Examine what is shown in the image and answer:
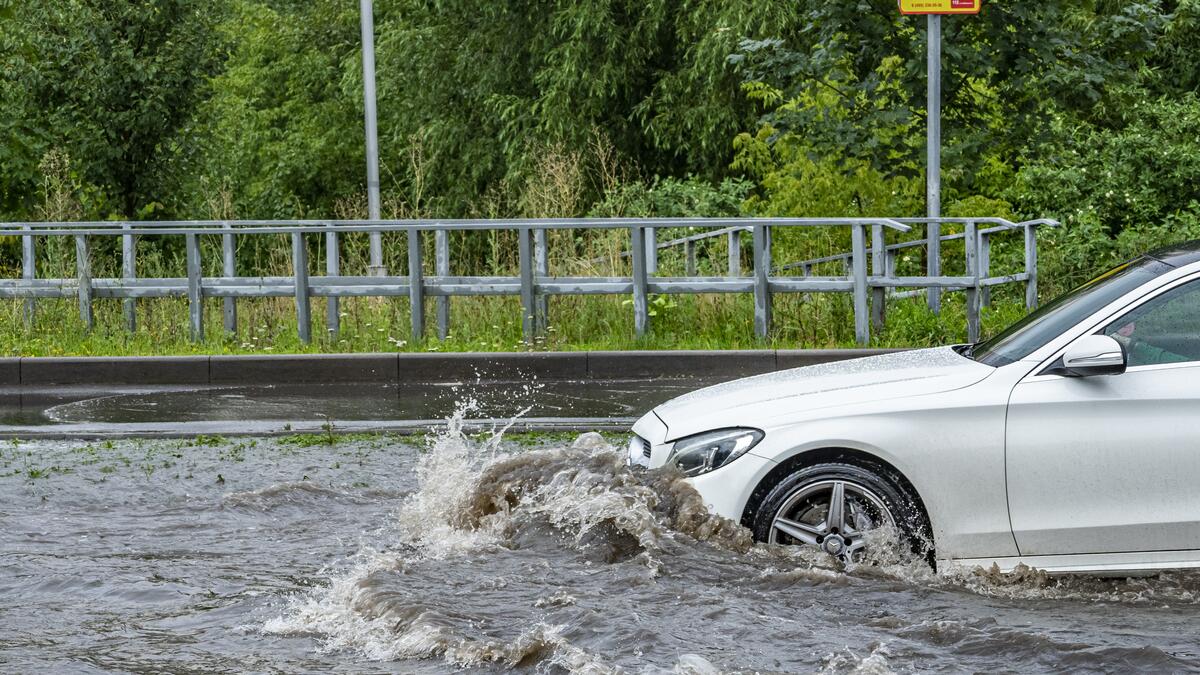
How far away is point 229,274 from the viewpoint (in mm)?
18297

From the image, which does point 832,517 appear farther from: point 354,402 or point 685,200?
point 685,200

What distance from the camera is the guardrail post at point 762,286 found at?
1536cm

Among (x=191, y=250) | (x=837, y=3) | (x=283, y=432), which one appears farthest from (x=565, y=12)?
(x=283, y=432)

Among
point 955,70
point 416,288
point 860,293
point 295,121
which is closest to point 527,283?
point 416,288

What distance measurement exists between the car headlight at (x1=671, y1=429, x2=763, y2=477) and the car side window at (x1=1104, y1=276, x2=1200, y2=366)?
1.39 meters

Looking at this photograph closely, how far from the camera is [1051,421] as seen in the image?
6.06 m

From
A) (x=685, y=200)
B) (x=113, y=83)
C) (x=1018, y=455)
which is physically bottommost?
(x=1018, y=455)

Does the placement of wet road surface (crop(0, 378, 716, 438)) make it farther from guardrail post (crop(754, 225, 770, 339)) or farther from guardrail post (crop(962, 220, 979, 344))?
guardrail post (crop(962, 220, 979, 344))

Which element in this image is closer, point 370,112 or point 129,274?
point 129,274

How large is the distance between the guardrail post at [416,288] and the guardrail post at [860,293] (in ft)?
13.1

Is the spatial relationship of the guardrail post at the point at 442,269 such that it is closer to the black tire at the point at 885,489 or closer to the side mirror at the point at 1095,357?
the black tire at the point at 885,489

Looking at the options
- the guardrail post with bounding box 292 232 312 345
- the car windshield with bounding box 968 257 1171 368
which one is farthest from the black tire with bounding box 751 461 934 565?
the guardrail post with bounding box 292 232 312 345

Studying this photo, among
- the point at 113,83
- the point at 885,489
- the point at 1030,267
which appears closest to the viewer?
the point at 885,489

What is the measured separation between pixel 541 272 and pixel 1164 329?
10.7 metres
